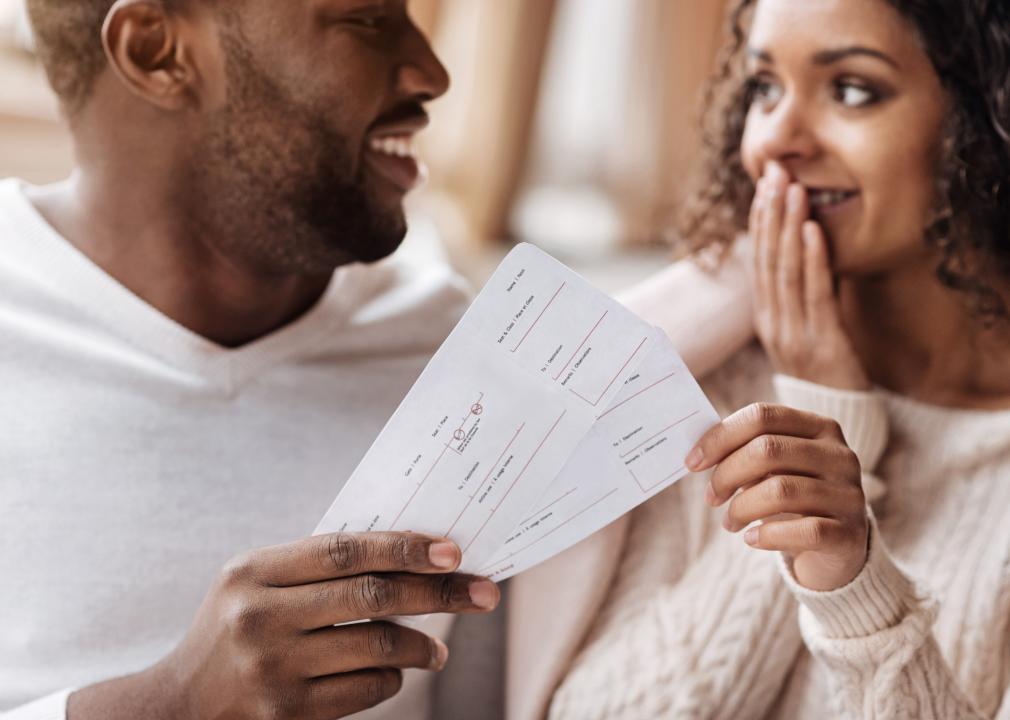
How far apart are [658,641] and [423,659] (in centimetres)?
39

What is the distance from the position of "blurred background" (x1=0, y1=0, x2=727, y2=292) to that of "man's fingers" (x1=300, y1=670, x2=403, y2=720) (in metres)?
1.80

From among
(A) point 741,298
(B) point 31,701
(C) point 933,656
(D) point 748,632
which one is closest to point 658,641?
(D) point 748,632

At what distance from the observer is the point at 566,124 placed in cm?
298

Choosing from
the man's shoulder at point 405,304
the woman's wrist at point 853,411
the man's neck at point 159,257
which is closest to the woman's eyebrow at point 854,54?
the woman's wrist at point 853,411

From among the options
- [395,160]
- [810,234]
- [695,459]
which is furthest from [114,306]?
[810,234]

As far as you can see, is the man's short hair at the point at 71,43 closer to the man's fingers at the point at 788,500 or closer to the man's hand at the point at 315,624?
the man's hand at the point at 315,624

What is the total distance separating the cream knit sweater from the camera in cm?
120

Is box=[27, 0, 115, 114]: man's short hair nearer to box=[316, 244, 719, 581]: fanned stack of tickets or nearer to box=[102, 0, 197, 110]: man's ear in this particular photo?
box=[102, 0, 197, 110]: man's ear

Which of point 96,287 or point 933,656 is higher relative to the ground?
A: point 96,287

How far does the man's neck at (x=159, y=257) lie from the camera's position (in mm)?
1310

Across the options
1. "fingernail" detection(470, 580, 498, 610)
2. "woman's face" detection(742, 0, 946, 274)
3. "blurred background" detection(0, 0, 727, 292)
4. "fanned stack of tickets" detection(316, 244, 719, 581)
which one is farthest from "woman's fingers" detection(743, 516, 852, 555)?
"blurred background" detection(0, 0, 727, 292)

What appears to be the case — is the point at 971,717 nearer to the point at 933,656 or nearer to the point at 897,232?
the point at 933,656

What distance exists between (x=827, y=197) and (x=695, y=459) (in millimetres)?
513

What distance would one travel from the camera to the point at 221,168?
1.30m
